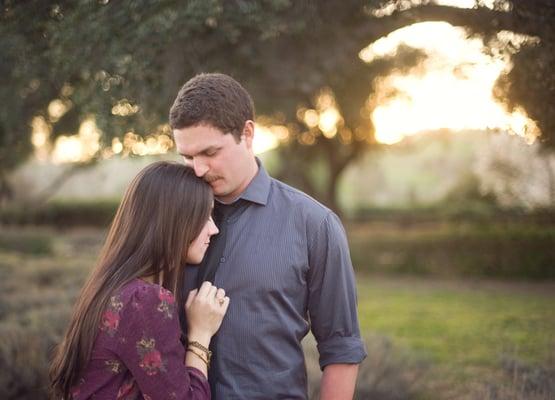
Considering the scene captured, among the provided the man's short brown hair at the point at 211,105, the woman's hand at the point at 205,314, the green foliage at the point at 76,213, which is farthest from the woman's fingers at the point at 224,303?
the green foliage at the point at 76,213

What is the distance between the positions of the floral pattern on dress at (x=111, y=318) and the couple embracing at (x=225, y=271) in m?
0.05

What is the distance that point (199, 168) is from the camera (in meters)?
2.56

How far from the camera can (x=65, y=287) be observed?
9.72 m

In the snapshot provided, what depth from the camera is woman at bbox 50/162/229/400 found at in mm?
2186

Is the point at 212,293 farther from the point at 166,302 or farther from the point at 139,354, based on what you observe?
the point at 139,354

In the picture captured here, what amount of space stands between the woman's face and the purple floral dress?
26cm

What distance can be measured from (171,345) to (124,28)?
104 inches

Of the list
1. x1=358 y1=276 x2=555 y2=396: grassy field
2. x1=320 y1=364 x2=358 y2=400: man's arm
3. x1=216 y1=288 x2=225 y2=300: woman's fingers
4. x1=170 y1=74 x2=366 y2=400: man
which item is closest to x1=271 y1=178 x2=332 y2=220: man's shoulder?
x1=170 y1=74 x2=366 y2=400: man

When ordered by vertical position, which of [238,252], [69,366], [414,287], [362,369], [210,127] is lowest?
[414,287]

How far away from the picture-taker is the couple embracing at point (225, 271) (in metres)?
2.37

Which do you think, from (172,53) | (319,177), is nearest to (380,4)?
(172,53)

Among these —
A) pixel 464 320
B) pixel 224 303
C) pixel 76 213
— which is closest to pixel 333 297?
pixel 224 303

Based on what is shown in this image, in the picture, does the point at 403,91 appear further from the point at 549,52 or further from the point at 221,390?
the point at 221,390

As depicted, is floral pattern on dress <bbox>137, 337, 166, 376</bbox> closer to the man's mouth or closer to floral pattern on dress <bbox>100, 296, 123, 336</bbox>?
floral pattern on dress <bbox>100, 296, 123, 336</bbox>
